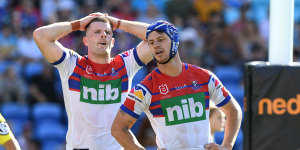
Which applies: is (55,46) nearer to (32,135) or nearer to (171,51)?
(171,51)

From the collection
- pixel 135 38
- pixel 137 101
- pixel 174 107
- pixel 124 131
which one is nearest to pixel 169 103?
pixel 174 107

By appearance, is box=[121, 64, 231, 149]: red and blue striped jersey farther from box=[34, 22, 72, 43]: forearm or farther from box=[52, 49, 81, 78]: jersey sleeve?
box=[34, 22, 72, 43]: forearm

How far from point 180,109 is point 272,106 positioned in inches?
36.0

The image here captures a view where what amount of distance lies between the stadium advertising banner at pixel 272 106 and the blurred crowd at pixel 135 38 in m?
6.46

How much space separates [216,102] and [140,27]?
152 cm

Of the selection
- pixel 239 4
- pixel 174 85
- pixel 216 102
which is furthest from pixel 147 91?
pixel 239 4

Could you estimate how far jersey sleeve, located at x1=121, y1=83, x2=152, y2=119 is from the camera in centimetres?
588

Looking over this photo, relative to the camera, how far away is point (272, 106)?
5.43 m

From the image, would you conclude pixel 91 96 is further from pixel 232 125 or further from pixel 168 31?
pixel 232 125

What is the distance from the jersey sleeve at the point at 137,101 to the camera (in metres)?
5.88

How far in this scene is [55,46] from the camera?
6875 mm

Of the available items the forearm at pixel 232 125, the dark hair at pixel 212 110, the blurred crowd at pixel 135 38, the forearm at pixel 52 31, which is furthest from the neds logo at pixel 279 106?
the blurred crowd at pixel 135 38

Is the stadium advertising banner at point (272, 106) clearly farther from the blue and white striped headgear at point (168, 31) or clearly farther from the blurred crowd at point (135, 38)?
the blurred crowd at point (135, 38)

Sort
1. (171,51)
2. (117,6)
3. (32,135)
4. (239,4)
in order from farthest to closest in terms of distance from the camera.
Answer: (239,4) < (117,6) < (32,135) < (171,51)
